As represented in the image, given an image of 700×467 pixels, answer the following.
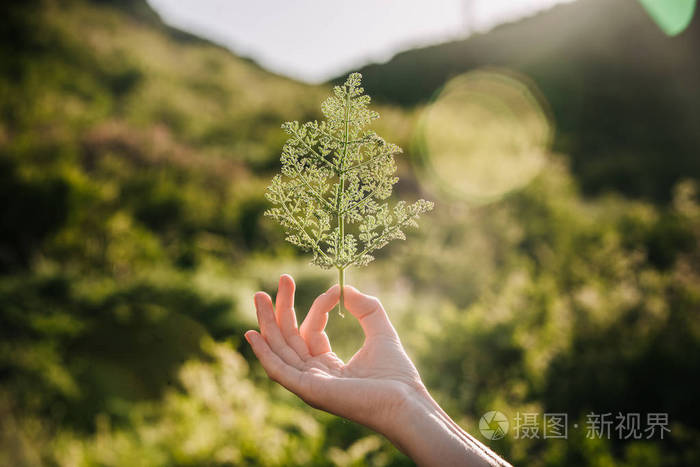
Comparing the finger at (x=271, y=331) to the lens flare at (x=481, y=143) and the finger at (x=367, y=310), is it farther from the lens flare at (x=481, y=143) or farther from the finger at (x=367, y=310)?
the lens flare at (x=481, y=143)

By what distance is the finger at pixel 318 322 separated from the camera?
60.2 inches

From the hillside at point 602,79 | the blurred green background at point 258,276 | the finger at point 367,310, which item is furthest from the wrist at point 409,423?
the hillside at point 602,79

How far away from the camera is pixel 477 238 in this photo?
7719 millimetres

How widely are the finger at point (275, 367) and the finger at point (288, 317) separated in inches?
4.2

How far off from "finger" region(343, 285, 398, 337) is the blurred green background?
63.0 inches

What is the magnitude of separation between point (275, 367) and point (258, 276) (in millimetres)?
5735

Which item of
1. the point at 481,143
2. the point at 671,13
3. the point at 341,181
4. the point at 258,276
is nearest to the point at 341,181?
the point at 341,181

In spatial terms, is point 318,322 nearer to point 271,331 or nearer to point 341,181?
point 271,331

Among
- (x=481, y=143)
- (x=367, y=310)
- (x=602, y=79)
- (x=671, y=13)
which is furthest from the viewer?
(x=602, y=79)

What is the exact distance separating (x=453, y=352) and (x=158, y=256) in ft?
19.5

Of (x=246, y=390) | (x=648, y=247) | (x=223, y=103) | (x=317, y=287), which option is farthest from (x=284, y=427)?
(x=223, y=103)

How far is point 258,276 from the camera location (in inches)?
273

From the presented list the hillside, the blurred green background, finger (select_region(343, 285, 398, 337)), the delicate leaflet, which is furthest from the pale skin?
the hillside

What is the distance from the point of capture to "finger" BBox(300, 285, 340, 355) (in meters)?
1.53
